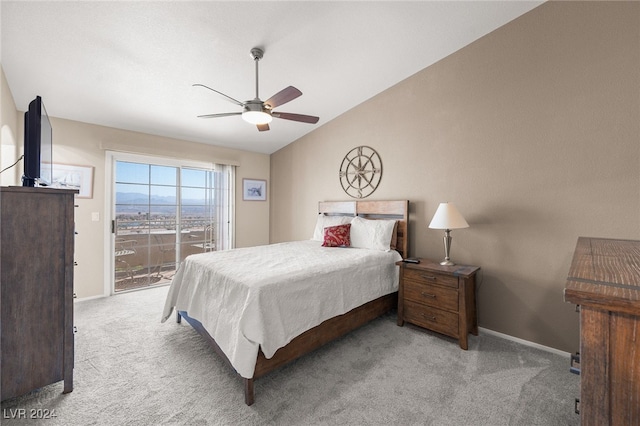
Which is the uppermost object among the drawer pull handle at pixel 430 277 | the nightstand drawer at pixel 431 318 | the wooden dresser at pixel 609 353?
the wooden dresser at pixel 609 353

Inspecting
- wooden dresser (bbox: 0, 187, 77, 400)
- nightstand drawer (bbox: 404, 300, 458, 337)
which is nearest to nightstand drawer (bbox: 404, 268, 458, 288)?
nightstand drawer (bbox: 404, 300, 458, 337)

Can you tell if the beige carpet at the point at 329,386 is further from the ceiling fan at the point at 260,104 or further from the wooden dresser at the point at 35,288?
the ceiling fan at the point at 260,104

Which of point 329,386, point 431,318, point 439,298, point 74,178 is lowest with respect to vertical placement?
point 329,386

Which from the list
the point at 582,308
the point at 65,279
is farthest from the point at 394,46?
the point at 65,279

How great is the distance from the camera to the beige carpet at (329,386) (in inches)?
62.5

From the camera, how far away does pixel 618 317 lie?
61 cm

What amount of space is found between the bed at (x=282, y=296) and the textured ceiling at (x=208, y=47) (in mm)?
1763

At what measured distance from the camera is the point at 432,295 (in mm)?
2521

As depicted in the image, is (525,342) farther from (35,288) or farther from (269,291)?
(35,288)

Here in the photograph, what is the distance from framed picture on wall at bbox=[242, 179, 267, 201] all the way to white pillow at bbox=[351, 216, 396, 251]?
2.54m

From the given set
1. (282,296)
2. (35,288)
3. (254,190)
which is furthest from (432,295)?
(254,190)

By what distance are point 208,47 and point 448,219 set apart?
278 centimetres

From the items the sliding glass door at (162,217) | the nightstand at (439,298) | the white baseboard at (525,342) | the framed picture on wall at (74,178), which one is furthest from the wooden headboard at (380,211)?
the framed picture on wall at (74,178)

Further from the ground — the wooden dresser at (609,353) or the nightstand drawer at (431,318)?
the wooden dresser at (609,353)
